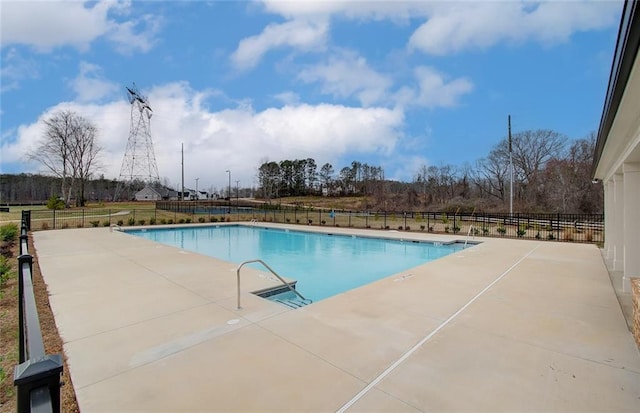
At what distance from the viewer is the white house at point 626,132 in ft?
6.73

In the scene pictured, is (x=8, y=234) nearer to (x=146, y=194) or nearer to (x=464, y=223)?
(x=464, y=223)

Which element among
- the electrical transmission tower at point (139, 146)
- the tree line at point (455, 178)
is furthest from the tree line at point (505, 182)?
the electrical transmission tower at point (139, 146)

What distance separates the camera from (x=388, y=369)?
117 inches

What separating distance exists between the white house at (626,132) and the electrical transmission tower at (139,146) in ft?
158

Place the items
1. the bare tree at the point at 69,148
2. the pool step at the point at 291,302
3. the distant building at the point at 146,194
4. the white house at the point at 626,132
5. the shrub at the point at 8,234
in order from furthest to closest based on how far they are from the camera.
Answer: the distant building at the point at 146,194 → the bare tree at the point at 69,148 → the shrub at the point at 8,234 → the pool step at the point at 291,302 → the white house at the point at 626,132

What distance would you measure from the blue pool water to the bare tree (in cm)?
2742

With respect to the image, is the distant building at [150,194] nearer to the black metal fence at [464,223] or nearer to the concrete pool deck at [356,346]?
the black metal fence at [464,223]

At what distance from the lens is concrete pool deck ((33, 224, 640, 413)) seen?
101 inches

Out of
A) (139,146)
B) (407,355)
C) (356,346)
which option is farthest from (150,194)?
(407,355)

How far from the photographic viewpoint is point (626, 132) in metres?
4.12

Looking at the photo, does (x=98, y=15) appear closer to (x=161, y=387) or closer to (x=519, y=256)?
(x=161, y=387)

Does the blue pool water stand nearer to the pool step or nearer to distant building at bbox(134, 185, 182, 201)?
the pool step

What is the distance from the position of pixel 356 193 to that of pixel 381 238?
41.3m

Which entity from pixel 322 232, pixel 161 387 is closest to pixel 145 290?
pixel 161 387
